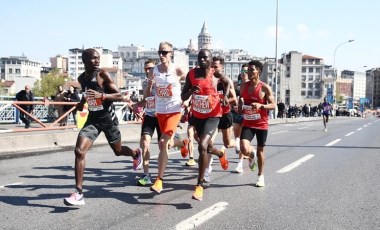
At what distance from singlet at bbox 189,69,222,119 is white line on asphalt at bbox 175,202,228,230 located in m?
1.23

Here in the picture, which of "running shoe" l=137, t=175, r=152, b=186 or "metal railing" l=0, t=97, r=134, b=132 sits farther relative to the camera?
"metal railing" l=0, t=97, r=134, b=132

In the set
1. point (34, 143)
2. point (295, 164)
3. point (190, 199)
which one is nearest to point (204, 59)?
point (190, 199)

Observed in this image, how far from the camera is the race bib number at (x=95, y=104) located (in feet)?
18.8

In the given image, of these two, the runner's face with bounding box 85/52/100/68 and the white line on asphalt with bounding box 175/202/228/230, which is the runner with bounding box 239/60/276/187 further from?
the runner's face with bounding box 85/52/100/68

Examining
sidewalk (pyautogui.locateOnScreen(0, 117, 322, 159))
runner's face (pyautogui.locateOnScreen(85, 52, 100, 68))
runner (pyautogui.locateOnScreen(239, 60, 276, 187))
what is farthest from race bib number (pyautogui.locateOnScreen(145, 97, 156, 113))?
sidewalk (pyautogui.locateOnScreen(0, 117, 322, 159))

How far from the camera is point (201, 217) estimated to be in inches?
196

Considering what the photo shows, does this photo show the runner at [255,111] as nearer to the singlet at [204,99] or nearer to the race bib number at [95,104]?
the singlet at [204,99]

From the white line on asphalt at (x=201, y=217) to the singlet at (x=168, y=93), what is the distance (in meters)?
1.47

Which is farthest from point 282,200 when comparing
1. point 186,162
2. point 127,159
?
point 127,159

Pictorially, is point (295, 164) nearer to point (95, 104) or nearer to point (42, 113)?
point (95, 104)

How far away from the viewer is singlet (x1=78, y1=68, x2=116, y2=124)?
18.9ft

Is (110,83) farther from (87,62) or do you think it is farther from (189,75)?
(189,75)

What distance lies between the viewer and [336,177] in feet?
26.1

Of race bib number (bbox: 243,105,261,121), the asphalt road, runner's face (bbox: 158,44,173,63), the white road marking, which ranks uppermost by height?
runner's face (bbox: 158,44,173,63)
